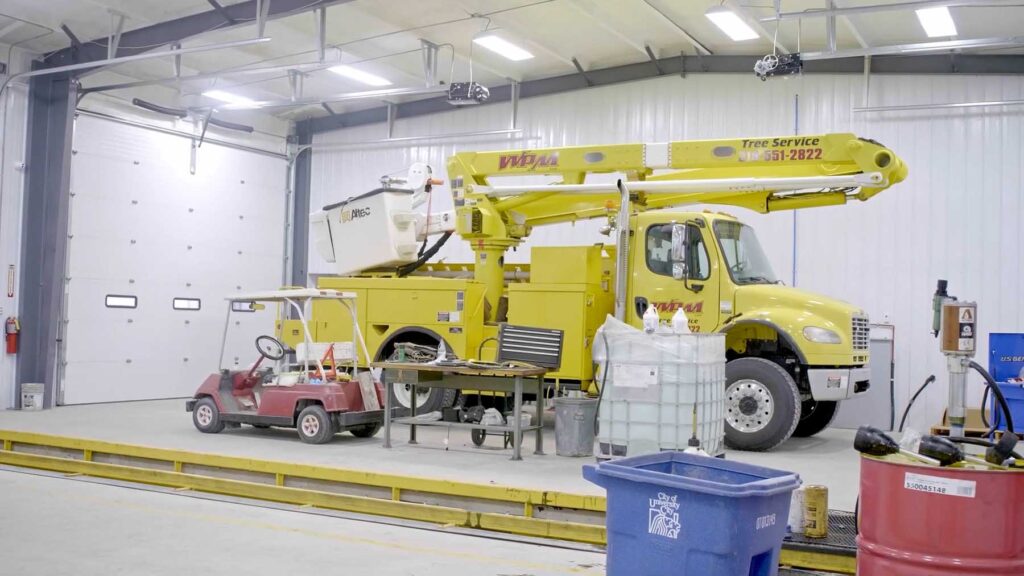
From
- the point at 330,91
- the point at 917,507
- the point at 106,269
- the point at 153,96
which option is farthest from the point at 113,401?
the point at 917,507

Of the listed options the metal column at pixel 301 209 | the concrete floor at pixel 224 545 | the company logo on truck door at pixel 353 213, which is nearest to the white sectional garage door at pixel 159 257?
the metal column at pixel 301 209

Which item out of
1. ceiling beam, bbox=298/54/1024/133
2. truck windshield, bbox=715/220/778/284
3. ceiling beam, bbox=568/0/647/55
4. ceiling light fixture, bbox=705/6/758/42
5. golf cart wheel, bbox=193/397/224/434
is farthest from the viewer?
ceiling beam, bbox=298/54/1024/133

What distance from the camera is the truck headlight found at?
9.66 metres

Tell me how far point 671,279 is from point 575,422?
7.22 ft

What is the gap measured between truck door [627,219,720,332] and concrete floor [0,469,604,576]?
4677 millimetres

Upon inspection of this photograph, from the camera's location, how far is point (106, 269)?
49.0 feet

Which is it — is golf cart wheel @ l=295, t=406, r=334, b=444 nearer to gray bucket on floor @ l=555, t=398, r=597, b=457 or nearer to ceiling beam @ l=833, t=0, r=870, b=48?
gray bucket on floor @ l=555, t=398, r=597, b=457

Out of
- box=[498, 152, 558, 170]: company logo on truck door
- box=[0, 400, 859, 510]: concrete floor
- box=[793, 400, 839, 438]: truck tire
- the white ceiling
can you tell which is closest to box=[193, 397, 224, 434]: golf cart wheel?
box=[0, 400, 859, 510]: concrete floor

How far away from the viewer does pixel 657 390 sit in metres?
7.85

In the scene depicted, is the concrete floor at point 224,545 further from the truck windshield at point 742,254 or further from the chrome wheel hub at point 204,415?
the truck windshield at point 742,254

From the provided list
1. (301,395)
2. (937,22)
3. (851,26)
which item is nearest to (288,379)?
(301,395)

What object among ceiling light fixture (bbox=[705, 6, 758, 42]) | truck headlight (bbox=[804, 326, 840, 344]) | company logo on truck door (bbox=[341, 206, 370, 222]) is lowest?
truck headlight (bbox=[804, 326, 840, 344])

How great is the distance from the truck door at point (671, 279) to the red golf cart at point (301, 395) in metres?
3.04

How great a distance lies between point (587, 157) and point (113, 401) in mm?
8830
